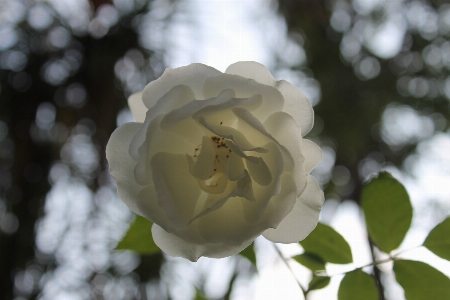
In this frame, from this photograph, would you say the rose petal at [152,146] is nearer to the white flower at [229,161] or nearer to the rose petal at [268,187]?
the white flower at [229,161]

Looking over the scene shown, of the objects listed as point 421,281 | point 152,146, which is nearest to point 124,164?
point 152,146

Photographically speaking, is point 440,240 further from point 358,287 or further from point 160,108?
point 160,108

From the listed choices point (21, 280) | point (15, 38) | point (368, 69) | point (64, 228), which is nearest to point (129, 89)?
point (15, 38)

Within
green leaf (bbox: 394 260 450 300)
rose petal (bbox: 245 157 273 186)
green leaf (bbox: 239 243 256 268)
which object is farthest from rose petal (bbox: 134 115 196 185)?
green leaf (bbox: 394 260 450 300)

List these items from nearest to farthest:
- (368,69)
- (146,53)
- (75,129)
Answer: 1. (75,129)
2. (146,53)
3. (368,69)

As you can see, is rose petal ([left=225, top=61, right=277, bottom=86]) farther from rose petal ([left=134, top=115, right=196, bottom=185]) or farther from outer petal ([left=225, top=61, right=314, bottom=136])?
rose petal ([left=134, top=115, right=196, bottom=185])

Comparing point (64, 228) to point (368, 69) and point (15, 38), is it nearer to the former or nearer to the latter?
point (15, 38)

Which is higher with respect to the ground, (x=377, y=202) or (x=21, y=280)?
(x=377, y=202)

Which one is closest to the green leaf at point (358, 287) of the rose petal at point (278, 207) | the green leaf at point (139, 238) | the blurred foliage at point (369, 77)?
the rose petal at point (278, 207)

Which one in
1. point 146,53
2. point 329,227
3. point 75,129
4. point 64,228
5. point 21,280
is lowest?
point 21,280
